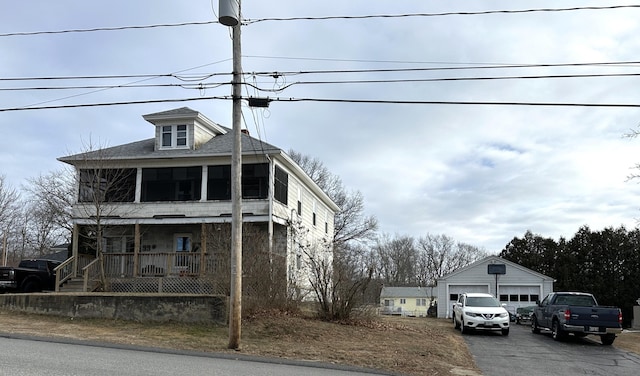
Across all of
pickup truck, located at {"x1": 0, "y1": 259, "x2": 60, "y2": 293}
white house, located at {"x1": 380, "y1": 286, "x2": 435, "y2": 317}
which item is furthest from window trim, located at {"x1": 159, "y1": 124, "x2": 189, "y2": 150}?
white house, located at {"x1": 380, "y1": 286, "x2": 435, "y2": 317}

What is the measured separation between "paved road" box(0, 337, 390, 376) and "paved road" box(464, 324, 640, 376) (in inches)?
180

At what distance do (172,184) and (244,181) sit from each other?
11.7 feet

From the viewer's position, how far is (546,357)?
14891 millimetres

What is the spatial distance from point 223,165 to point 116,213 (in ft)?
18.0

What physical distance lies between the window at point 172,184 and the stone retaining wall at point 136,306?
29.3 ft

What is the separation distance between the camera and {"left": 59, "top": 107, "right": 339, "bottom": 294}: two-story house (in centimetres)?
2323

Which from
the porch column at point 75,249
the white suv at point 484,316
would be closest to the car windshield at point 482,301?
the white suv at point 484,316

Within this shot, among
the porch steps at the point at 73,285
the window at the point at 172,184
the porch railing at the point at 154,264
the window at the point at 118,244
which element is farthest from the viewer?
the window at the point at 118,244

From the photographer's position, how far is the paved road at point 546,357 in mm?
12703

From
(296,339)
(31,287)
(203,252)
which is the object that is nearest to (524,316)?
(203,252)

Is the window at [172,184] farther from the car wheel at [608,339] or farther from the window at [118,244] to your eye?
the car wheel at [608,339]

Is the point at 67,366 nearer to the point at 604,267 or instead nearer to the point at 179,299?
the point at 179,299

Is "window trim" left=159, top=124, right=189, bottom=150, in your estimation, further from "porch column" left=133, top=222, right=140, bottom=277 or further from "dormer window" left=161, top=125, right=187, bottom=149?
"porch column" left=133, top=222, right=140, bottom=277

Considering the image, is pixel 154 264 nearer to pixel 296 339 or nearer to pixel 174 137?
pixel 174 137
